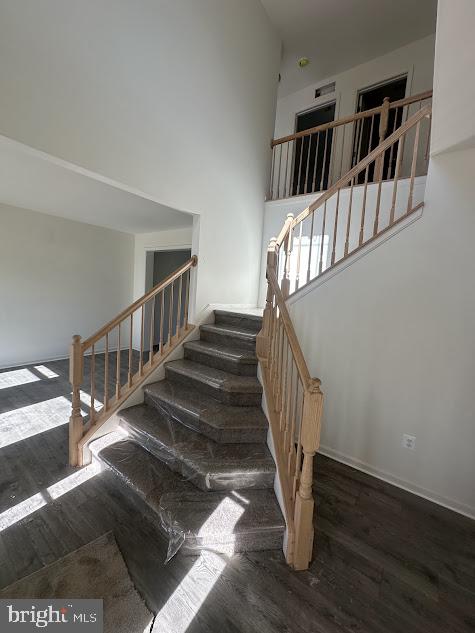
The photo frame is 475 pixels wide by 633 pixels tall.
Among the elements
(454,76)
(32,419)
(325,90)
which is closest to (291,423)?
(454,76)

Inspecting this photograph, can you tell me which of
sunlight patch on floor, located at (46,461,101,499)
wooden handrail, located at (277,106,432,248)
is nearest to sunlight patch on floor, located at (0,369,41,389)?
sunlight patch on floor, located at (46,461,101,499)

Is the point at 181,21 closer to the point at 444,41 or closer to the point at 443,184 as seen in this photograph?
the point at 444,41

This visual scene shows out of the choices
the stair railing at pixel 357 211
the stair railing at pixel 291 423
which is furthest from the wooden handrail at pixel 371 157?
the stair railing at pixel 291 423

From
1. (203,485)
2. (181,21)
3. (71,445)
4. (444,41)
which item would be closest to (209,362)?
(203,485)

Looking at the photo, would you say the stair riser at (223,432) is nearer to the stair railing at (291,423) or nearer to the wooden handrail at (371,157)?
the stair railing at (291,423)

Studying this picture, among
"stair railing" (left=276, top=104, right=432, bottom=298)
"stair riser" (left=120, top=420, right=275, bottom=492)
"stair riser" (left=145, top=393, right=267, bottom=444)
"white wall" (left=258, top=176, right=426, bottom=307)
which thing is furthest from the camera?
"white wall" (left=258, top=176, right=426, bottom=307)

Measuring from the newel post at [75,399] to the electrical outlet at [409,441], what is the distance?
8.87 ft

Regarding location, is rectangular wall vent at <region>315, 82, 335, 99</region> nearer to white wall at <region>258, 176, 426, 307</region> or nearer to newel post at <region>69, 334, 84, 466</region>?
white wall at <region>258, 176, 426, 307</region>

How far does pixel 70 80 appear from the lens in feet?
6.35

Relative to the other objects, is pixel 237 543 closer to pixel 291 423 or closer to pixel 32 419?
pixel 291 423

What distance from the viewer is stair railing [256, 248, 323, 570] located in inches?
56.7

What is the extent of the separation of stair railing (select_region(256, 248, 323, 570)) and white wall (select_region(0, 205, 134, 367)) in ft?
13.4

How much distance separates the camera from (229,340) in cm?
298
